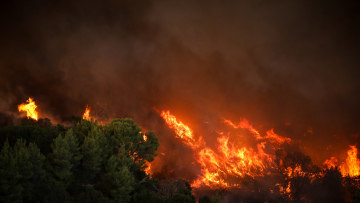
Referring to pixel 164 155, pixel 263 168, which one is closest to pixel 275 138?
pixel 263 168

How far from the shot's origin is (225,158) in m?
75.8

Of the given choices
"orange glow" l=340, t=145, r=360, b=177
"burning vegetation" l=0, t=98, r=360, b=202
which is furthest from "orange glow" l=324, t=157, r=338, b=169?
"orange glow" l=340, t=145, r=360, b=177

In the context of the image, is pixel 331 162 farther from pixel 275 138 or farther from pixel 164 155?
pixel 164 155

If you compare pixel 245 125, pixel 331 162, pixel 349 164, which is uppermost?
pixel 245 125

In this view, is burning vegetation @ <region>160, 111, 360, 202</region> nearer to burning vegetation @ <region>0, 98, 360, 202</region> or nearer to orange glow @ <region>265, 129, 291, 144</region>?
orange glow @ <region>265, 129, 291, 144</region>

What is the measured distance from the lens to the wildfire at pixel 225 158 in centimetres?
6849

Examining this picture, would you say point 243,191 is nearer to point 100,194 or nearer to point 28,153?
point 100,194

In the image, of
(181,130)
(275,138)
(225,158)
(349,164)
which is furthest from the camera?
(181,130)

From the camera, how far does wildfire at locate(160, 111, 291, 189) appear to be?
68.5 meters

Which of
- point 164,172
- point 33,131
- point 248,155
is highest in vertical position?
point 248,155

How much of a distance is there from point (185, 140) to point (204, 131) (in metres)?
8.29

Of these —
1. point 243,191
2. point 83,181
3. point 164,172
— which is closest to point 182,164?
point 164,172

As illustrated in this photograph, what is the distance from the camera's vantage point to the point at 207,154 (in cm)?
7825

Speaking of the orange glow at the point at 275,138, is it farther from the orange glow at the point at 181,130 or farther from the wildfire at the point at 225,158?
the orange glow at the point at 181,130
